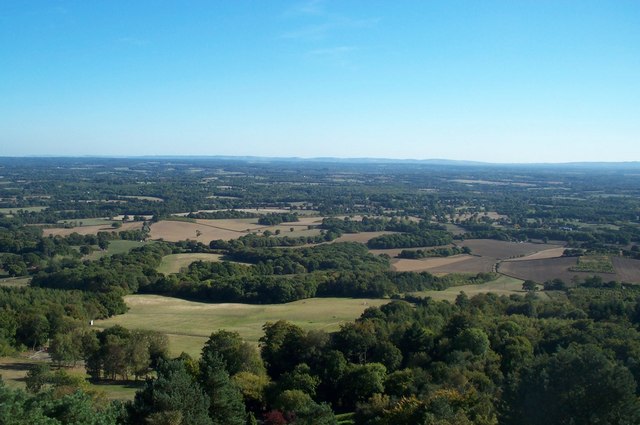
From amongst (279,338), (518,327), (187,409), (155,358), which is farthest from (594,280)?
(187,409)

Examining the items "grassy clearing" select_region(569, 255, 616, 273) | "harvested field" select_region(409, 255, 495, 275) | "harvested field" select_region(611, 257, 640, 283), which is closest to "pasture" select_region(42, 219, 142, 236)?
"harvested field" select_region(409, 255, 495, 275)

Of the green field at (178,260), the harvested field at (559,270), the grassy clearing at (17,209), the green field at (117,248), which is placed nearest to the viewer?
the harvested field at (559,270)

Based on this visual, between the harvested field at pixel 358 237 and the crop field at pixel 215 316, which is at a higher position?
the crop field at pixel 215 316

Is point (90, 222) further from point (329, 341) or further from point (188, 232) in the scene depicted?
point (329, 341)

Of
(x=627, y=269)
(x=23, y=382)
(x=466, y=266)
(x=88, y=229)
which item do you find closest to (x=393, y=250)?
(x=466, y=266)

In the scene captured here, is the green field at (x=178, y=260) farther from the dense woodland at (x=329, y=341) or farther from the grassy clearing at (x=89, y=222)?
the grassy clearing at (x=89, y=222)

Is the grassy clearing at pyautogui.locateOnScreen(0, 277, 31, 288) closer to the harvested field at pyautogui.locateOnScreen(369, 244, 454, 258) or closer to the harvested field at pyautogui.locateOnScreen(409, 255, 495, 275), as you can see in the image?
Answer: the harvested field at pyautogui.locateOnScreen(369, 244, 454, 258)

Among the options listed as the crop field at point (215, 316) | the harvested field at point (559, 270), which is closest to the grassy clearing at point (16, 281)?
the crop field at point (215, 316)
